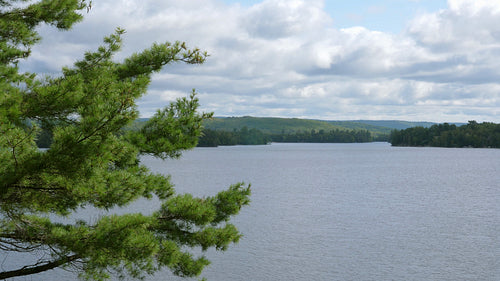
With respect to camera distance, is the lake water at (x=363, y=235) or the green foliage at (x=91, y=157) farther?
the lake water at (x=363, y=235)

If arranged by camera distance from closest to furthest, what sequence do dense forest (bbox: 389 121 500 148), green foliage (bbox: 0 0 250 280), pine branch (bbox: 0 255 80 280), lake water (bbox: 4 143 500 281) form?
green foliage (bbox: 0 0 250 280)
pine branch (bbox: 0 255 80 280)
lake water (bbox: 4 143 500 281)
dense forest (bbox: 389 121 500 148)

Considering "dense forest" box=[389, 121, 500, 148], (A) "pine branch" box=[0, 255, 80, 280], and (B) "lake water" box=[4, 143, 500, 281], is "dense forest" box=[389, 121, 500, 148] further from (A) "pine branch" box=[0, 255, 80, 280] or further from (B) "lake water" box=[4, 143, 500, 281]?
(A) "pine branch" box=[0, 255, 80, 280]

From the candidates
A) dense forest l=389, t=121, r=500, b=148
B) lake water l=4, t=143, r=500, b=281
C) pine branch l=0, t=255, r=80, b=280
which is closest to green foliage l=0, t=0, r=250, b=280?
pine branch l=0, t=255, r=80, b=280

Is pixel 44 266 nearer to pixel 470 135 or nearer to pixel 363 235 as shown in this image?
pixel 363 235

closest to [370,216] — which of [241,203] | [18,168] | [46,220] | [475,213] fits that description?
[475,213]

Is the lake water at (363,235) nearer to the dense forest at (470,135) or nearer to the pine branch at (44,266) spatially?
the pine branch at (44,266)

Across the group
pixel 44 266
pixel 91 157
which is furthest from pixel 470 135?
pixel 91 157

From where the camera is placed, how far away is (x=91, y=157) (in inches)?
→ 258

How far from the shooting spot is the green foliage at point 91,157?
21.9 ft

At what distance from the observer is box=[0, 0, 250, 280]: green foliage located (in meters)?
6.68

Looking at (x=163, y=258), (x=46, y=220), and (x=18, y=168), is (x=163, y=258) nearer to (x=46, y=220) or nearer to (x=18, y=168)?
(x=46, y=220)

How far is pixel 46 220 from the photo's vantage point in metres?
9.95

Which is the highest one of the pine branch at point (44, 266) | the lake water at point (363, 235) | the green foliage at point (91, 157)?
the green foliage at point (91, 157)

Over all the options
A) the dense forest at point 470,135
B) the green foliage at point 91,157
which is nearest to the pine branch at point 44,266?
the green foliage at point 91,157
